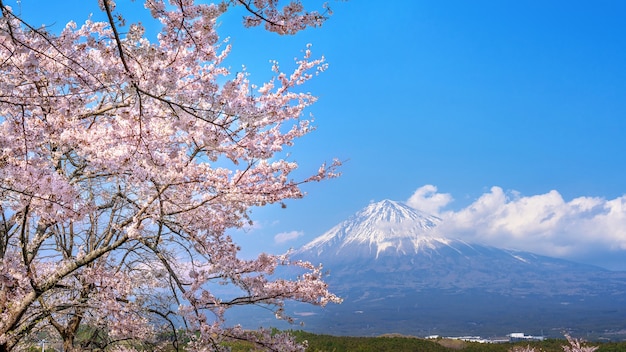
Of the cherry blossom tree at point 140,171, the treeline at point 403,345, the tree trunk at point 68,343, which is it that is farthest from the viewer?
the treeline at point 403,345

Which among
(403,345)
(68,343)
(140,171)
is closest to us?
(140,171)

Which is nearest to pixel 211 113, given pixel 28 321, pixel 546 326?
pixel 28 321

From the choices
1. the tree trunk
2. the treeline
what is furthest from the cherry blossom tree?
the treeline

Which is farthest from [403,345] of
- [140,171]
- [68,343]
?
[140,171]

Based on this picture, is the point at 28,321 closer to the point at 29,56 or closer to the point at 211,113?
the point at 29,56

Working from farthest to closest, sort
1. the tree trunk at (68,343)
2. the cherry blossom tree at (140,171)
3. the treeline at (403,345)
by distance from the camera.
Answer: the treeline at (403,345) → the tree trunk at (68,343) → the cherry blossom tree at (140,171)

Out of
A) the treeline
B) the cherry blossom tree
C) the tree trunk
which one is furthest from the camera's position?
the treeline

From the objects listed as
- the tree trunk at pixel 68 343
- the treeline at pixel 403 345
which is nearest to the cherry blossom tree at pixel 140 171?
the tree trunk at pixel 68 343

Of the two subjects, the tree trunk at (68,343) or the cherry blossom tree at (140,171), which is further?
the tree trunk at (68,343)

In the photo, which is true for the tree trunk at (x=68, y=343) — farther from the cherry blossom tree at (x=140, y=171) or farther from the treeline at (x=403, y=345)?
the treeline at (x=403, y=345)

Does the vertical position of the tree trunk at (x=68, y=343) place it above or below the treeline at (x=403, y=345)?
above

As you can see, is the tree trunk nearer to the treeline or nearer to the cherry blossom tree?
the cherry blossom tree

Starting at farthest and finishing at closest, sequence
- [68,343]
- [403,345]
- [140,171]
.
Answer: [403,345], [68,343], [140,171]

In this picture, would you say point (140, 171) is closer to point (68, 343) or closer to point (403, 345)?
point (68, 343)
